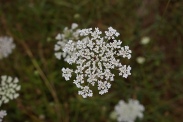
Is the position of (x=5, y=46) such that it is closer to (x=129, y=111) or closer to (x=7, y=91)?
(x=7, y=91)

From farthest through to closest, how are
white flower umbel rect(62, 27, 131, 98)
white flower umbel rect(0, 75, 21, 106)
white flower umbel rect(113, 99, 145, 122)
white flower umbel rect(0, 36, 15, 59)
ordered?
white flower umbel rect(0, 36, 15, 59) → white flower umbel rect(113, 99, 145, 122) → white flower umbel rect(0, 75, 21, 106) → white flower umbel rect(62, 27, 131, 98)

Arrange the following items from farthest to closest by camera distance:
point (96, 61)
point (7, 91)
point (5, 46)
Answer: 1. point (5, 46)
2. point (7, 91)
3. point (96, 61)

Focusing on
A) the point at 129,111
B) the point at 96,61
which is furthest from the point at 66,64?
the point at 96,61

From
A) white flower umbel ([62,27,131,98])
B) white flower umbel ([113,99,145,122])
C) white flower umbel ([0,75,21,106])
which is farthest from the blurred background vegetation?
white flower umbel ([62,27,131,98])

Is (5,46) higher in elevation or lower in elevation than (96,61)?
higher

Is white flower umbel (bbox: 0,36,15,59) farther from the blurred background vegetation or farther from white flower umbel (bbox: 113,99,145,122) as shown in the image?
white flower umbel (bbox: 113,99,145,122)

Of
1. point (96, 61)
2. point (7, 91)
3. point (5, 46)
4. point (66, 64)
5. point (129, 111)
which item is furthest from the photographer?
point (66, 64)

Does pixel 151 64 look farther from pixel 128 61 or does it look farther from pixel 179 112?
pixel 179 112

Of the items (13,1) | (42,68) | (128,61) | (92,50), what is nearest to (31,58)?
(42,68)
